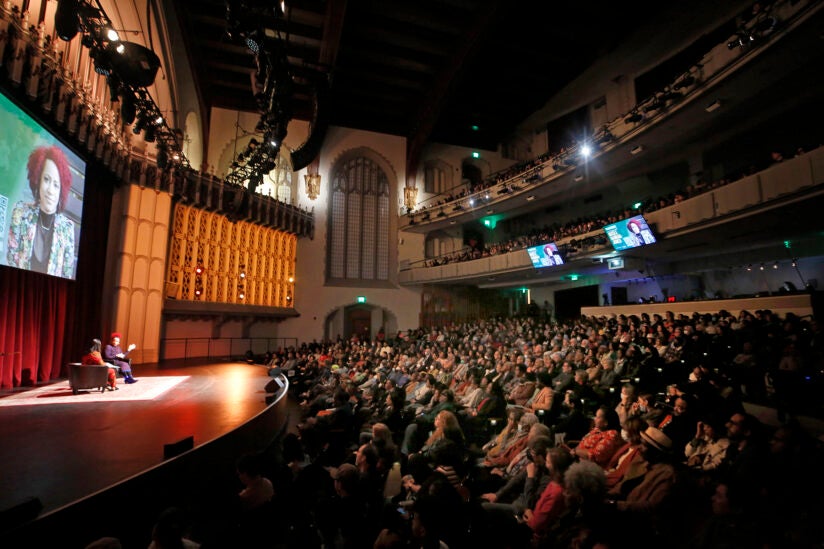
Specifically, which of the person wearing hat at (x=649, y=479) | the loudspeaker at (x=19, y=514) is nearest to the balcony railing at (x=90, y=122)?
the loudspeaker at (x=19, y=514)

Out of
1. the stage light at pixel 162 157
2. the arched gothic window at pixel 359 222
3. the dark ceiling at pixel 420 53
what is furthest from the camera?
the arched gothic window at pixel 359 222

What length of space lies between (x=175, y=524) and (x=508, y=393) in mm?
5458

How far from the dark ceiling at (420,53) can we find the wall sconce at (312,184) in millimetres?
2775

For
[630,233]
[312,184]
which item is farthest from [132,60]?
[312,184]

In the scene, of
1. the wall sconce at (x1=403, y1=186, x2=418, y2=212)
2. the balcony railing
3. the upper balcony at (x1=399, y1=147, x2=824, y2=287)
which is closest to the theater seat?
the balcony railing

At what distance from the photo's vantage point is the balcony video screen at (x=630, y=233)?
1033 centimetres

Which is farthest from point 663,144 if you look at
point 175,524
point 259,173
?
point 175,524

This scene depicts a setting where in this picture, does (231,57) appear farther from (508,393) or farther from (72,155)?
(508,393)

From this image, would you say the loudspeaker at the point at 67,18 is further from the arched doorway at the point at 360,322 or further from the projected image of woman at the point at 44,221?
the arched doorway at the point at 360,322

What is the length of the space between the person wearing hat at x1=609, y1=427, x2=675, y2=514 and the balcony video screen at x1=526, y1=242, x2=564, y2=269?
1043 centimetres

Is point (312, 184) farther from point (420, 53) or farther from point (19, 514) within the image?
point (19, 514)

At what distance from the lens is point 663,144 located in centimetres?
1168

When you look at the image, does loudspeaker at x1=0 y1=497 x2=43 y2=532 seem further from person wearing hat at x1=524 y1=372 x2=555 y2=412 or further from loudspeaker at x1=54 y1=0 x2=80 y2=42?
loudspeaker at x1=54 y1=0 x2=80 y2=42

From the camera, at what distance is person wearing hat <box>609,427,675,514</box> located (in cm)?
259
